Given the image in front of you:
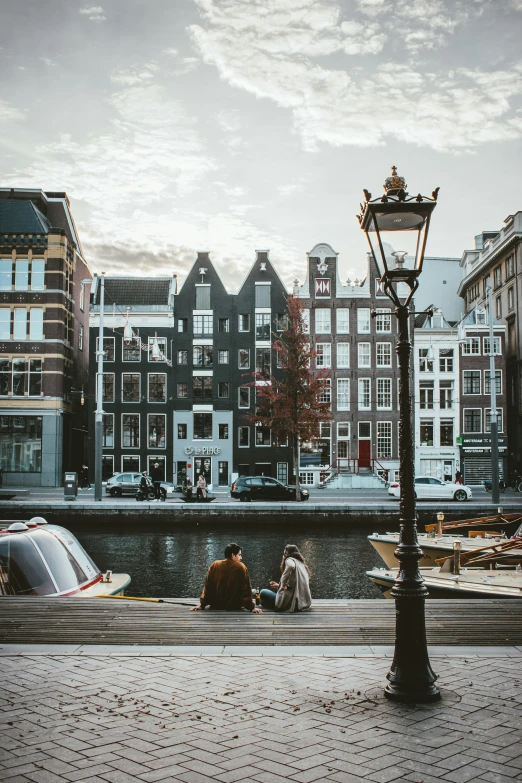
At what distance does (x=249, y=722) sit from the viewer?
6113mm

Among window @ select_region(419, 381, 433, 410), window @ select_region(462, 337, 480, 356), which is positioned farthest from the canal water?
window @ select_region(462, 337, 480, 356)

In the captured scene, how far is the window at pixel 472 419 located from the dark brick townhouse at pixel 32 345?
32.6 m

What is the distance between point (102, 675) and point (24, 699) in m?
1.02

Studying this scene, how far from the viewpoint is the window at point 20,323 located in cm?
5544

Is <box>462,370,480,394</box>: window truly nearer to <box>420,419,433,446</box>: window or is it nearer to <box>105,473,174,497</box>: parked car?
<box>420,419,433,446</box>: window

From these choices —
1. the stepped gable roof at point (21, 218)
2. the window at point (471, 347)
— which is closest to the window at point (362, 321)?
the window at point (471, 347)

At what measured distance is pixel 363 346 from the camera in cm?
6134

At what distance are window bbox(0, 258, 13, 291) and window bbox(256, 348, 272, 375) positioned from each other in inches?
Answer: 805

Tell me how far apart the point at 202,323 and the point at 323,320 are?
34.1ft

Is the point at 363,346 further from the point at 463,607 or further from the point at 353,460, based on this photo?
the point at 463,607

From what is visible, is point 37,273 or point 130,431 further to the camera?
point 130,431

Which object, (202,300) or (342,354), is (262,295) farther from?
(342,354)

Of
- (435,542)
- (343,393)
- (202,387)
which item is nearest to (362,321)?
(343,393)

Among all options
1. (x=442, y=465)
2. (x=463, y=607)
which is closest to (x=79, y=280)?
(x=442, y=465)
